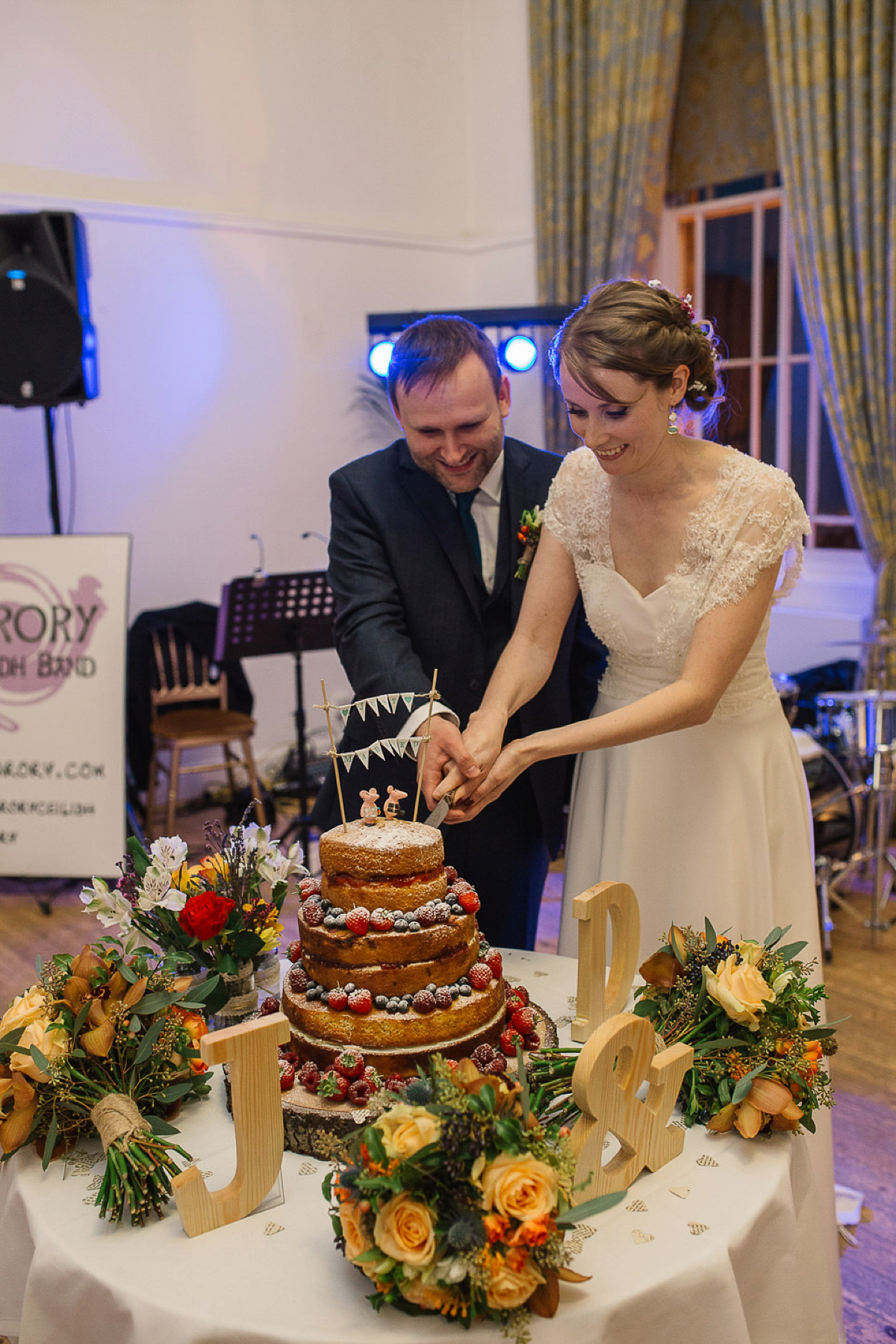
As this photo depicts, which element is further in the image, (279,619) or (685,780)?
(279,619)

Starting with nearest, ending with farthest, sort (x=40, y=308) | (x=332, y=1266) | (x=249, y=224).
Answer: (x=332, y=1266) < (x=40, y=308) < (x=249, y=224)

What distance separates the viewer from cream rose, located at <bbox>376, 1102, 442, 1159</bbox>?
46.3 inches

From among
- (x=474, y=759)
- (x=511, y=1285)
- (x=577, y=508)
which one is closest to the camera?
(x=511, y=1285)

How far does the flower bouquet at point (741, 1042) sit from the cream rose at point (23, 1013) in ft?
→ 2.28

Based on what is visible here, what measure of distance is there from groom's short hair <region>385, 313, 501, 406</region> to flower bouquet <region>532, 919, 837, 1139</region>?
1188mm

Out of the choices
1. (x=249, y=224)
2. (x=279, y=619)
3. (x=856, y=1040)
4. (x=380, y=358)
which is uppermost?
(x=249, y=224)

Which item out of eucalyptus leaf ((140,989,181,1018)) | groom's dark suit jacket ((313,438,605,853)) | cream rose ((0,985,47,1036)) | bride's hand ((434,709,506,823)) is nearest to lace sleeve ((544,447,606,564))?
groom's dark suit jacket ((313,438,605,853))

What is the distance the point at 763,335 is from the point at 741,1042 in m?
5.54

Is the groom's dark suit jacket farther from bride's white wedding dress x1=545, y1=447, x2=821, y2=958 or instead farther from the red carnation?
the red carnation

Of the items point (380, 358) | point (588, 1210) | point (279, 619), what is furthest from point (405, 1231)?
point (380, 358)

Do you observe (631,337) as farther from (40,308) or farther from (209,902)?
(40,308)

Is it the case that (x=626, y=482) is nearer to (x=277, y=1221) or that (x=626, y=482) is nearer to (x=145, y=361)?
(x=277, y=1221)

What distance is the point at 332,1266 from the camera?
1.30m

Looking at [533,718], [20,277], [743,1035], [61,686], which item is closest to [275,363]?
[20,277]
